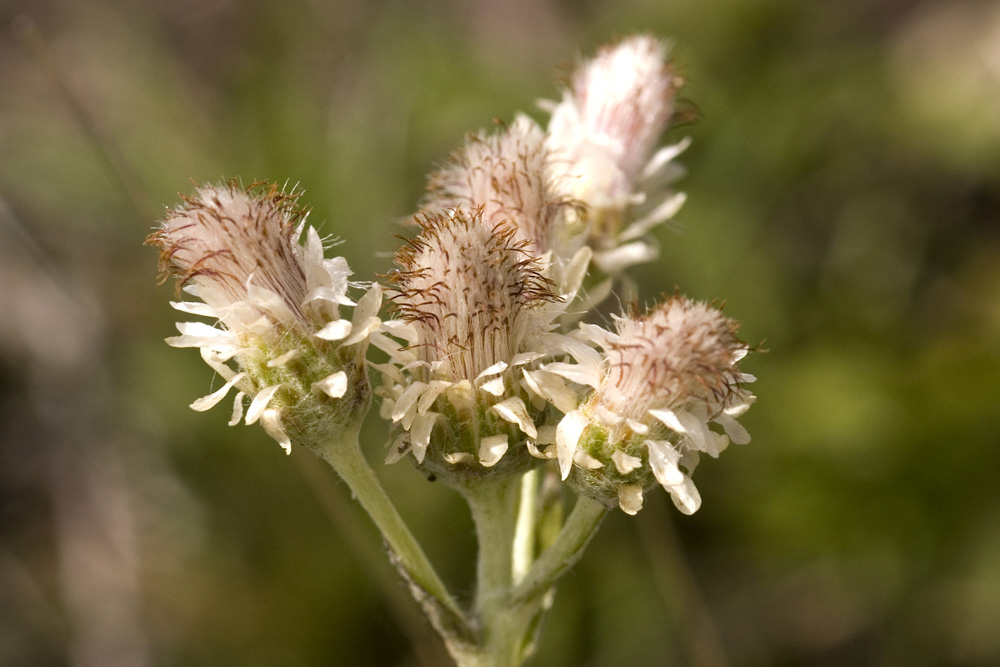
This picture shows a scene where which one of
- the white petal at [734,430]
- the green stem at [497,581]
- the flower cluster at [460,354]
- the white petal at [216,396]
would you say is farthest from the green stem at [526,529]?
the white petal at [216,396]

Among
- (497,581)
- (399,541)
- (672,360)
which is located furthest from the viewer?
(497,581)

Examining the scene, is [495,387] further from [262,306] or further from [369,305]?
[262,306]

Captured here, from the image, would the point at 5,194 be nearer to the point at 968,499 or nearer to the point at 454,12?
the point at 454,12

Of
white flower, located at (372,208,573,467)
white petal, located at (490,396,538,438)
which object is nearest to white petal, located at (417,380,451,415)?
white flower, located at (372,208,573,467)

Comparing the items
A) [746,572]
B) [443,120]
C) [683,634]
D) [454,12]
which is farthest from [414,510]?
[454,12]

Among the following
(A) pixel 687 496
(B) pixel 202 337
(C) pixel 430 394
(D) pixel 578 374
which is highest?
(B) pixel 202 337

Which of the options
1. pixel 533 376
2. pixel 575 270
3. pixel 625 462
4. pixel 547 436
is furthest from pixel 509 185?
pixel 625 462

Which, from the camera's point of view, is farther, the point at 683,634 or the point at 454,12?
the point at 454,12

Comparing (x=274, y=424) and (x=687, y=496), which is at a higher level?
(x=274, y=424)
